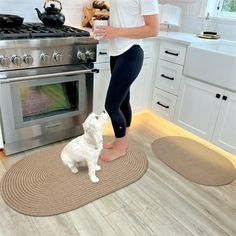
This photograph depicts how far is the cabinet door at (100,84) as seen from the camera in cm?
222

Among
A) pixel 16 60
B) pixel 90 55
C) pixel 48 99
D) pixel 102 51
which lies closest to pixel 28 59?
pixel 16 60

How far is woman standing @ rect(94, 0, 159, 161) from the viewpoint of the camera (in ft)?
5.12

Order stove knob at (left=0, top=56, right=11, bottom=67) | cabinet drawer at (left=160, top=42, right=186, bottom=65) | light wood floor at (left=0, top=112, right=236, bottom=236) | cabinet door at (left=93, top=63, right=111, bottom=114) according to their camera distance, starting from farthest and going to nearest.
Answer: cabinet drawer at (left=160, top=42, right=186, bottom=65)
cabinet door at (left=93, top=63, right=111, bottom=114)
stove knob at (left=0, top=56, right=11, bottom=67)
light wood floor at (left=0, top=112, right=236, bottom=236)

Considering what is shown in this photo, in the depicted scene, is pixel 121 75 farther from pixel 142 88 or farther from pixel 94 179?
pixel 142 88

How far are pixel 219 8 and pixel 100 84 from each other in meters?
1.55

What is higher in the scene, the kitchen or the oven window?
the oven window

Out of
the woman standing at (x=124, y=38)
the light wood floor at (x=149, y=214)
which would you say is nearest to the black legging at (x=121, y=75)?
the woman standing at (x=124, y=38)

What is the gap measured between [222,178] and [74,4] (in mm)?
2071

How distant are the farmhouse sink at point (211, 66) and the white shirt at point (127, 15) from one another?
73 cm

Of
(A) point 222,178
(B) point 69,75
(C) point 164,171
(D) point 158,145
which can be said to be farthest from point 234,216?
(B) point 69,75

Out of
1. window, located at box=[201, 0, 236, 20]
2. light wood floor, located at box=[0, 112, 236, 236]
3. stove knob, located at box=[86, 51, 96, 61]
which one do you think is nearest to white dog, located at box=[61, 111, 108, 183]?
light wood floor, located at box=[0, 112, 236, 236]

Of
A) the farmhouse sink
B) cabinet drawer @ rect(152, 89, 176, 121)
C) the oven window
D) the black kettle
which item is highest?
the black kettle

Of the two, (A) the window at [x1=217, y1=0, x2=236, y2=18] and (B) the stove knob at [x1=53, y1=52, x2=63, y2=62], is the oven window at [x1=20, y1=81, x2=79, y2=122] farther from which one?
(A) the window at [x1=217, y1=0, x2=236, y2=18]

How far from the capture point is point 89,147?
1685 mm
